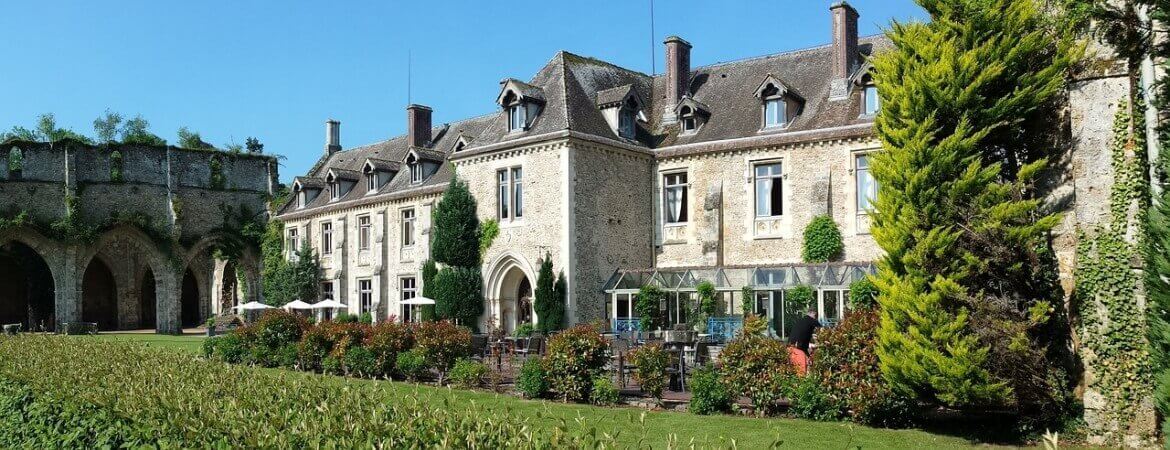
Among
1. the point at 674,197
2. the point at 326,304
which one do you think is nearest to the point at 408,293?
the point at 326,304

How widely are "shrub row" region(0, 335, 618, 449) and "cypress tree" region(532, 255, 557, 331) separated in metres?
14.2

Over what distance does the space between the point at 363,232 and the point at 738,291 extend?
17.1 metres

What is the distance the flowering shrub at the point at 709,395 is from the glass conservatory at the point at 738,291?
33.3ft

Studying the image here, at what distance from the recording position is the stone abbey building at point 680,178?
24344mm

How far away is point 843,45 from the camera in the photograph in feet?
83.4

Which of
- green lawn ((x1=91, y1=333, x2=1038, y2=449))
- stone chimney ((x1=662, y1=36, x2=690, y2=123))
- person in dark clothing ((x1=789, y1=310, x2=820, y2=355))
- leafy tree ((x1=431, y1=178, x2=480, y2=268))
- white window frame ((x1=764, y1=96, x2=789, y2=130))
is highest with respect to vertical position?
stone chimney ((x1=662, y1=36, x2=690, y2=123))

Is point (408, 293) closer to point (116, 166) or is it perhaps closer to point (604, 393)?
point (116, 166)

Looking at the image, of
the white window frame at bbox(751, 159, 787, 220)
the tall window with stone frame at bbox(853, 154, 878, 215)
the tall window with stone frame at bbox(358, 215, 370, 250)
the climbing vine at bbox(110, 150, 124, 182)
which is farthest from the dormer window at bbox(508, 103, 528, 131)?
the climbing vine at bbox(110, 150, 124, 182)

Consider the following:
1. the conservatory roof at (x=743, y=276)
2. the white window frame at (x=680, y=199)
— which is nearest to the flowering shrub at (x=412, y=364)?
the conservatory roof at (x=743, y=276)

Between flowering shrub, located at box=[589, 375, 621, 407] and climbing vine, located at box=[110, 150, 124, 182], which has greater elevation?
climbing vine, located at box=[110, 150, 124, 182]

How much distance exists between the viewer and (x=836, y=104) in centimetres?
2520

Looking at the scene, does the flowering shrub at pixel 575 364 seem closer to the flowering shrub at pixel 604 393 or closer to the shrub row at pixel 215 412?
the flowering shrub at pixel 604 393

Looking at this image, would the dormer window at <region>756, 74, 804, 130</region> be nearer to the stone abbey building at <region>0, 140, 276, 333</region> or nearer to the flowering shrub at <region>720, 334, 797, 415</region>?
the flowering shrub at <region>720, 334, 797, 415</region>

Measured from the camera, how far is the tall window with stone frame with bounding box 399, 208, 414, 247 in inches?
1341
